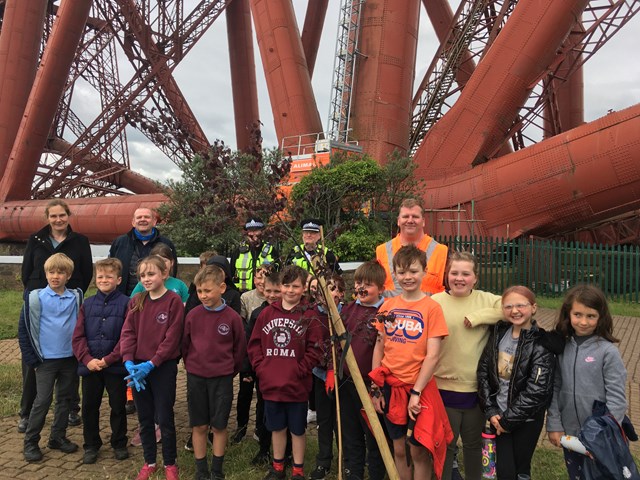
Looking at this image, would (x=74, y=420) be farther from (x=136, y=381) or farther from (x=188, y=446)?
(x=136, y=381)

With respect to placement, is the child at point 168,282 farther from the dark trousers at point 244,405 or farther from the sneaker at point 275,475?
the sneaker at point 275,475

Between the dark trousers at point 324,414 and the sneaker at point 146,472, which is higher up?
the dark trousers at point 324,414

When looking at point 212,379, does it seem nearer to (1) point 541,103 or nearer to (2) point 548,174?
(2) point 548,174

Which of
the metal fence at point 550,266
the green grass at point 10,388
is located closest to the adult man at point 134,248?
the green grass at point 10,388

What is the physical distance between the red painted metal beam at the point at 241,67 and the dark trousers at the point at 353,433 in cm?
2646

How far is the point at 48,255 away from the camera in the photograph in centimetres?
423

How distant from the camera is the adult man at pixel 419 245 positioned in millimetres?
3396

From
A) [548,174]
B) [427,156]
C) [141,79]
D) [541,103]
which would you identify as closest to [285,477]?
[548,174]

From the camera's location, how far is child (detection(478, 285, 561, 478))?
8.59ft

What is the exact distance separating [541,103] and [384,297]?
1524cm

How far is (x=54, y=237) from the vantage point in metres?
4.34

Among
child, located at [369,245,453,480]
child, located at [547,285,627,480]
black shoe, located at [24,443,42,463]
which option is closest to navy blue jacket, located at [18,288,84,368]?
black shoe, located at [24,443,42,463]

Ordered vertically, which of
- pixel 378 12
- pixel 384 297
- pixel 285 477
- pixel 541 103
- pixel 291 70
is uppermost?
pixel 378 12

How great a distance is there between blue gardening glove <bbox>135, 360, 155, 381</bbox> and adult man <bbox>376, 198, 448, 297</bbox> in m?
1.70
